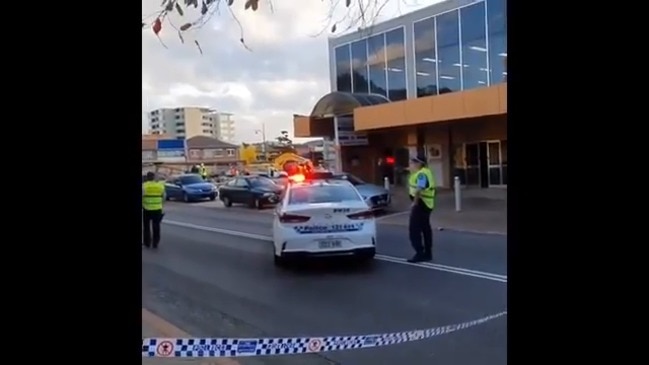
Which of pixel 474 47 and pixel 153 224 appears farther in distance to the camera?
pixel 474 47

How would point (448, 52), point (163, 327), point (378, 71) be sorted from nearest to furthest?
point (163, 327) → point (448, 52) → point (378, 71)

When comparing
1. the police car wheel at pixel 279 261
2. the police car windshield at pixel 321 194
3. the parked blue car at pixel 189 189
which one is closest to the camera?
the police car windshield at pixel 321 194

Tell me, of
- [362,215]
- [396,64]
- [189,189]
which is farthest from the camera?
[396,64]

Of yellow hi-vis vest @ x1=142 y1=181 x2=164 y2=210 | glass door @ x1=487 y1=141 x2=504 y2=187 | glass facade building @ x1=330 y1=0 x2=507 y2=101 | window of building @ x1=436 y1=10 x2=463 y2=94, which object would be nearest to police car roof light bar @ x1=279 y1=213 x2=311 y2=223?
yellow hi-vis vest @ x1=142 y1=181 x2=164 y2=210

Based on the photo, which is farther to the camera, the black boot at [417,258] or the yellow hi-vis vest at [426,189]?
the black boot at [417,258]

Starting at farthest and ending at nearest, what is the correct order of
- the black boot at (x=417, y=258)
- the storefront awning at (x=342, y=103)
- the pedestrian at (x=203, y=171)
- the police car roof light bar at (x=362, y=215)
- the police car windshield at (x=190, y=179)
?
the pedestrian at (x=203, y=171)
the police car windshield at (x=190, y=179)
the storefront awning at (x=342, y=103)
the black boot at (x=417, y=258)
the police car roof light bar at (x=362, y=215)

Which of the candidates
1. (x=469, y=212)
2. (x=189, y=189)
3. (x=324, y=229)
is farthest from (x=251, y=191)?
(x=324, y=229)

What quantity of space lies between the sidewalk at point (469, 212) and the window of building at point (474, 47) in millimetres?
4173

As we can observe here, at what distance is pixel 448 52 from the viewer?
2777 cm

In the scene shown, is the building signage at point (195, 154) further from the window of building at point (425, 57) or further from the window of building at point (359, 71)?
the window of building at point (425, 57)

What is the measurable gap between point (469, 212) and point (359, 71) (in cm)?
1395

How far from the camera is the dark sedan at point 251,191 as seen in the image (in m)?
25.1

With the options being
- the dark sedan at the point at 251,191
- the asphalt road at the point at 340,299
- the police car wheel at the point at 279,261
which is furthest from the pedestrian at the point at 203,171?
the police car wheel at the point at 279,261

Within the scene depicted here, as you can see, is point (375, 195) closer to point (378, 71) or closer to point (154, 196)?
point (154, 196)
